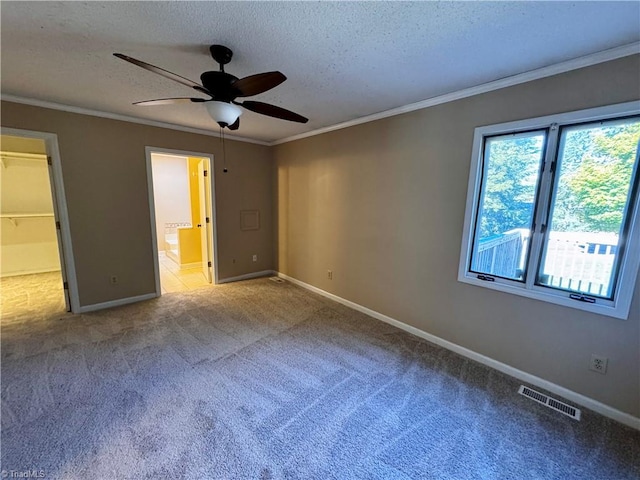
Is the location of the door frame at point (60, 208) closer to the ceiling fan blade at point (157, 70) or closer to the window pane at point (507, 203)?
the ceiling fan blade at point (157, 70)

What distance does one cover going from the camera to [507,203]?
2.28m

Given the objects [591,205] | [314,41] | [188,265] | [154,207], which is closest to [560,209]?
[591,205]

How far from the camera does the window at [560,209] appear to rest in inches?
69.3

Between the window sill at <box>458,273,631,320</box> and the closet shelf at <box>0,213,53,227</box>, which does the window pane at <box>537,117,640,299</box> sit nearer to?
the window sill at <box>458,273,631,320</box>

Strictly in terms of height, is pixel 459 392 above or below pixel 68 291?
below

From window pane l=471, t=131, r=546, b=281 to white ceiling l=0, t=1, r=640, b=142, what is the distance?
22.6 inches

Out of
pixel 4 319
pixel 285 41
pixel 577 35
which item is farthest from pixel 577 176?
pixel 4 319

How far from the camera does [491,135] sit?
90.0 inches

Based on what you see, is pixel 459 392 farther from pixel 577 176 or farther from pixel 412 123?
pixel 412 123

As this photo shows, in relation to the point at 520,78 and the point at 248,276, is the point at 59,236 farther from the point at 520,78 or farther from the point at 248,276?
the point at 520,78

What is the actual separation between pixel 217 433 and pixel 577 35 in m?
3.33

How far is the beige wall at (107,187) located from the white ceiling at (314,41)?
58cm

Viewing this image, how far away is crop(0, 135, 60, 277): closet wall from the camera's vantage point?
14.5 ft

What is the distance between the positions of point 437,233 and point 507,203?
640mm
